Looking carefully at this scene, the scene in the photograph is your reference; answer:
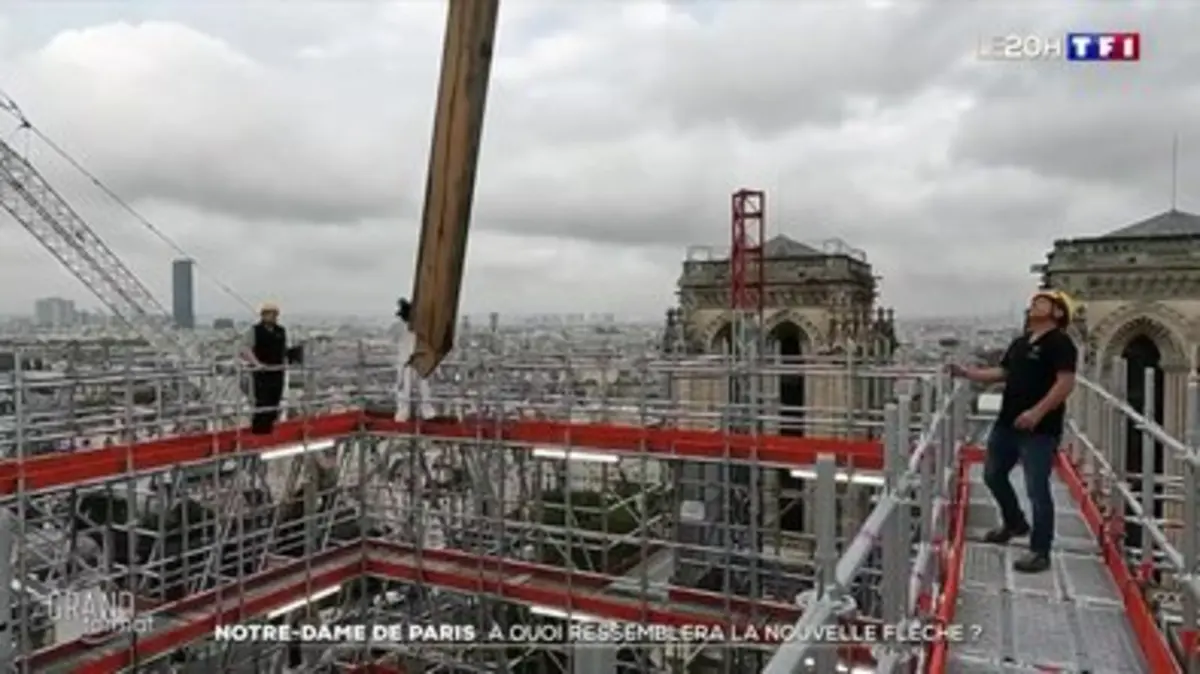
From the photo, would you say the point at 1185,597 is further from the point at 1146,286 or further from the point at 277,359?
the point at 1146,286

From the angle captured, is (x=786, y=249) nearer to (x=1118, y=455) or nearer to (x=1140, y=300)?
(x=1140, y=300)

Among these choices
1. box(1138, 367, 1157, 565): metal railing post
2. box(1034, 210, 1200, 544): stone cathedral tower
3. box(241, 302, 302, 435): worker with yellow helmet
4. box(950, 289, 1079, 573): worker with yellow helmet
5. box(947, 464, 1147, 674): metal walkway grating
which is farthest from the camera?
box(1034, 210, 1200, 544): stone cathedral tower

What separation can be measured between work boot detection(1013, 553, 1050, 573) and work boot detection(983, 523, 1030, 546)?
0.45m

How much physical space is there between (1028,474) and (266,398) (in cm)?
887

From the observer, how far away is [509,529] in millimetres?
14250

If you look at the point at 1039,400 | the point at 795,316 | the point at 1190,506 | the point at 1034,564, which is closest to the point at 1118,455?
the point at 1039,400

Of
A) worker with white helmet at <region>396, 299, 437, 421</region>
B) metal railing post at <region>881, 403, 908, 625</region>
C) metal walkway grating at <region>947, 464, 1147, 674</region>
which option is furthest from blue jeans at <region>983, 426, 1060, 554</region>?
worker with white helmet at <region>396, 299, 437, 421</region>

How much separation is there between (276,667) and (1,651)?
6.22 m

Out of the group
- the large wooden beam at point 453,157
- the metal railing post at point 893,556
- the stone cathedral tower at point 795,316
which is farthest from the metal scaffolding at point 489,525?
the stone cathedral tower at point 795,316

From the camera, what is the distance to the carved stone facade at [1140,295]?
19.3 meters

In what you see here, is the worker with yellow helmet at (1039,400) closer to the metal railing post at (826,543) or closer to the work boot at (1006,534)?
the work boot at (1006,534)

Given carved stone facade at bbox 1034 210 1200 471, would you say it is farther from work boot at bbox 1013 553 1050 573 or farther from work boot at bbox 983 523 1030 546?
work boot at bbox 1013 553 1050 573

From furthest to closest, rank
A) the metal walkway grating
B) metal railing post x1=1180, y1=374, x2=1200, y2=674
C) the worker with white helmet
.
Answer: the worker with white helmet → the metal walkway grating → metal railing post x1=1180, y1=374, x2=1200, y2=674

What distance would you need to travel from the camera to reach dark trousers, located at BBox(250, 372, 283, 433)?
10695 mm
